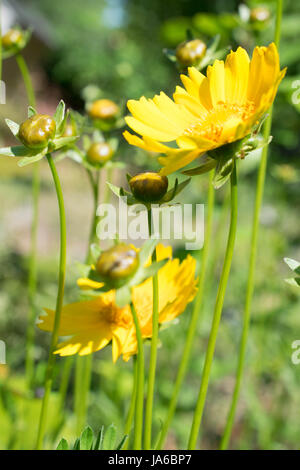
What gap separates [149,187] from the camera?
35 cm

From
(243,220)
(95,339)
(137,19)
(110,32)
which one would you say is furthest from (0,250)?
(110,32)

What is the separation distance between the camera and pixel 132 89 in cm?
454

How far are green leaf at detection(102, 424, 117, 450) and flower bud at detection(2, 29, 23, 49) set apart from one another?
45cm

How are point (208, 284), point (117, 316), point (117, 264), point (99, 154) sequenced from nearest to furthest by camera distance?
point (117, 264)
point (117, 316)
point (99, 154)
point (208, 284)

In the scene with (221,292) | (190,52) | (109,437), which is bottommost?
(109,437)

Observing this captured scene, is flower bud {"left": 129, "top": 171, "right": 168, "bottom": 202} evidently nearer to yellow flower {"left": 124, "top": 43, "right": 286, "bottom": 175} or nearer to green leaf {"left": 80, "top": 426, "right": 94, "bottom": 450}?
yellow flower {"left": 124, "top": 43, "right": 286, "bottom": 175}

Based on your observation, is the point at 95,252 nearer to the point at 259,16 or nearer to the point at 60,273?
the point at 60,273

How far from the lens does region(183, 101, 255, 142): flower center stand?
35 centimetres

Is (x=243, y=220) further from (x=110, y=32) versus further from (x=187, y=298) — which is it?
(x=110, y=32)

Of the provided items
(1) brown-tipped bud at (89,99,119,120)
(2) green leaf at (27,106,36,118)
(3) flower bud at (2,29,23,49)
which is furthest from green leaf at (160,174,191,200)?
(3) flower bud at (2,29,23,49)

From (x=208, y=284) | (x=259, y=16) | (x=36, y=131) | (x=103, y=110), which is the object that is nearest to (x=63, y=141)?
(x=36, y=131)

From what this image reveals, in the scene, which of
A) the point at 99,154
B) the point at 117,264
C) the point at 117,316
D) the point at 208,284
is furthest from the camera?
the point at 208,284

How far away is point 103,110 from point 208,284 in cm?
43

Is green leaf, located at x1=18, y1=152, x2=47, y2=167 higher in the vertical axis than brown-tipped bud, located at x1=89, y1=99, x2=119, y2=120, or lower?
lower
